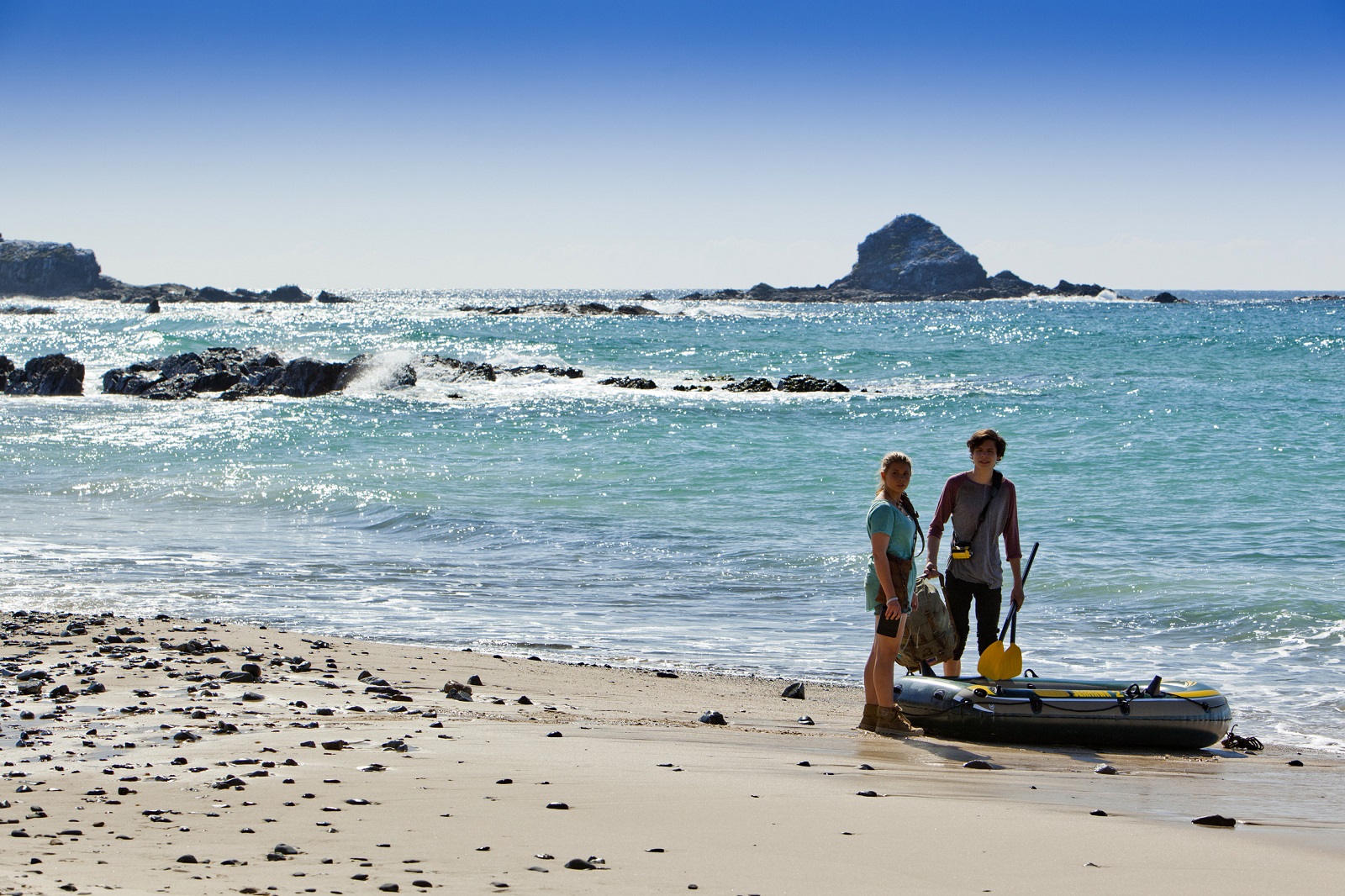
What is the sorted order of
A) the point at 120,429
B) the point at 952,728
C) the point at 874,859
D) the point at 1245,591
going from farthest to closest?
the point at 120,429 < the point at 1245,591 < the point at 952,728 < the point at 874,859

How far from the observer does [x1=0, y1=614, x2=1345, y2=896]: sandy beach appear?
3.72m

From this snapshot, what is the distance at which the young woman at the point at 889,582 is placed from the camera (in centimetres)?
646

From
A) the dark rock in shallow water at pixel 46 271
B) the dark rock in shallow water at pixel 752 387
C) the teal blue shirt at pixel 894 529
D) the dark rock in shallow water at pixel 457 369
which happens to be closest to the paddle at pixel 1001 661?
the teal blue shirt at pixel 894 529

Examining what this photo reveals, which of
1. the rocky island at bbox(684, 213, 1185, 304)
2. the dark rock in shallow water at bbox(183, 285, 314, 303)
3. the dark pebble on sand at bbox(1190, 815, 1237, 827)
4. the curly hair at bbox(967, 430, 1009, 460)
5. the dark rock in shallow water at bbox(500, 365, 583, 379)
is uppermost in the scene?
the rocky island at bbox(684, 213, 1185, 304)

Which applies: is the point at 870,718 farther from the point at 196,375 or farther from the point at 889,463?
the point at 196,375

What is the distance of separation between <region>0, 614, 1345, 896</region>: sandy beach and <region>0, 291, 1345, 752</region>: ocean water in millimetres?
1917

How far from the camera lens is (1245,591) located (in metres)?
10.5

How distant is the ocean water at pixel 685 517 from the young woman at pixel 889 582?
175 cm

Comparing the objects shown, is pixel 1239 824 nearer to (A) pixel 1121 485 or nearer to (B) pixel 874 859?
(B) pixel 874 859

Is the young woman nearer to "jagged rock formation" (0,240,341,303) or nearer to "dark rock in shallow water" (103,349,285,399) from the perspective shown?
"dark rock in shallow water" (103,349,285,399)

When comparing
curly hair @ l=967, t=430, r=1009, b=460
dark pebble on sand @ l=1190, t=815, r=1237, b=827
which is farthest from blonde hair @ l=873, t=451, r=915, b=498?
dark pebble on sand @ l=1190, t=815, r=1237, b=827

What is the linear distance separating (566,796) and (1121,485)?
14.0m

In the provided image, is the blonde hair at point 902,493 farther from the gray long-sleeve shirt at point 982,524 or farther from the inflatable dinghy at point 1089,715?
the inflatable dinghy at point 1089,715

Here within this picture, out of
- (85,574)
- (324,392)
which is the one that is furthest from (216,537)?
(324,392)
